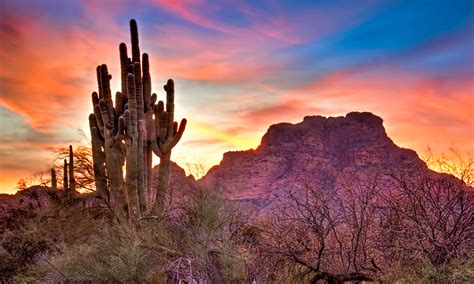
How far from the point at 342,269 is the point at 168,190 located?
7.56 metres

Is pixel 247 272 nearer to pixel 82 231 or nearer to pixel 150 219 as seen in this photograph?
pixel 150 219

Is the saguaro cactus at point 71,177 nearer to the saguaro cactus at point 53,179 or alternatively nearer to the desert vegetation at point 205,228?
the desert vegetation at point 205,228

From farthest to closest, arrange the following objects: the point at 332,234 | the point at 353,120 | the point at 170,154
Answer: the point at 353,120 < the point at 170,154 < the point at 332,234

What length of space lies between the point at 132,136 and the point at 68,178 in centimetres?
592

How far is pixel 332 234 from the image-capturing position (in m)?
12.9

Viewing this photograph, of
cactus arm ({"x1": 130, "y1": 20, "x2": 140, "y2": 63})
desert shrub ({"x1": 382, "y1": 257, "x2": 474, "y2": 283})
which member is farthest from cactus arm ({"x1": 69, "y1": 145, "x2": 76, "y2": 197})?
desert shrub ({"x1": 382, "y1": 257, "x2": 474, "y2": 283})

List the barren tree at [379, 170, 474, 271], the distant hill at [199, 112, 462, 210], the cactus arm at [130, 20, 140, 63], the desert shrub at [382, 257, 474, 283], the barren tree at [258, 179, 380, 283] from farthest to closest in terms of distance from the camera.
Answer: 1. the distant hill at [199, 112, 462, 210]
2. the cactus arm at [130, 20, 140, 63]
3. the barren tree at [258, 179, 380, 283]
4. the barren tree at [379, 170, 474, 271]
5. the desert shrub at [382, 257, 474, 283]

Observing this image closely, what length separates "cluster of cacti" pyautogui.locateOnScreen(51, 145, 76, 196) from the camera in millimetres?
20484

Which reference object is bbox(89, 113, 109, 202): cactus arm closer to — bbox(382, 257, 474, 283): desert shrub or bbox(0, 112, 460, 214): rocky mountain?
bbox(382, 257, 474, 283): desert shrub

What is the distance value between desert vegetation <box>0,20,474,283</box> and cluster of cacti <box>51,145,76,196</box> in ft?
2.00

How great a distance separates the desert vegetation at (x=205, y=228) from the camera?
36.2ft

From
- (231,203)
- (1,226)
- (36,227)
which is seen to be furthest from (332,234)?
(1,226)

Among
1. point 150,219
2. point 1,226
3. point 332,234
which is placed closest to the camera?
point 332,234

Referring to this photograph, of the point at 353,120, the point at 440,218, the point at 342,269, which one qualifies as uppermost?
the point at 353,120
